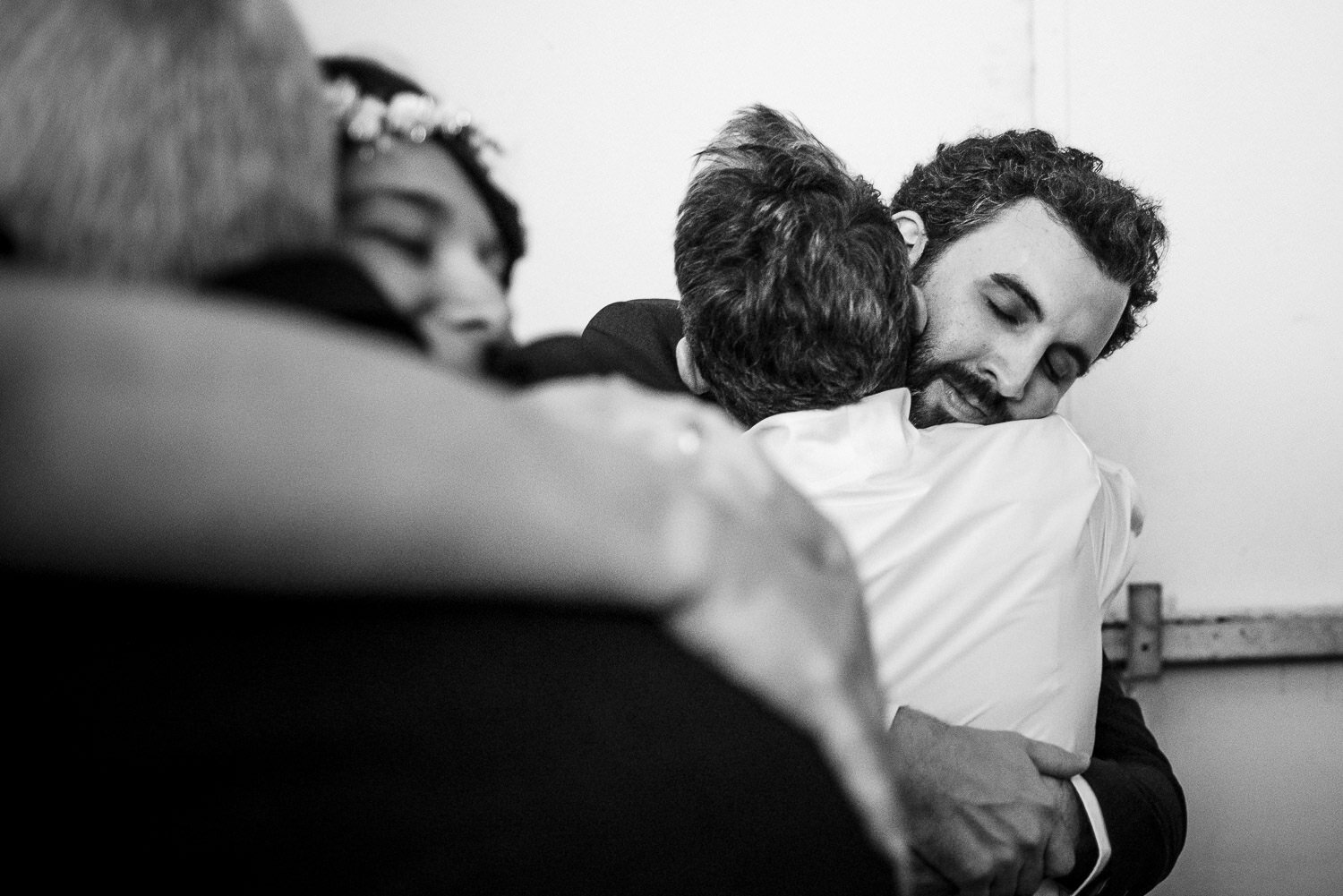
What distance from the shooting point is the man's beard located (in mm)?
1456

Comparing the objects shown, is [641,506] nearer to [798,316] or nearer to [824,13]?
[798,316]

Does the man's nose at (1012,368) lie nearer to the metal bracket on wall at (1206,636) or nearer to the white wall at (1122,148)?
the white wall at (1122,148)

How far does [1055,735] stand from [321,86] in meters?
0.91

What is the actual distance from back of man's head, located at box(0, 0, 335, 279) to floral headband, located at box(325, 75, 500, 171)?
0.15m

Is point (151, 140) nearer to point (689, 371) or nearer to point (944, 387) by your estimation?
point (689, 371)

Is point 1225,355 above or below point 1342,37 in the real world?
below

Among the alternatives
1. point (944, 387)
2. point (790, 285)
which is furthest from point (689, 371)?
point (944, 387)

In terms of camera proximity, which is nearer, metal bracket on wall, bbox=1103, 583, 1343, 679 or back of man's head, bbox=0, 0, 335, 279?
back of man's head, bbox=0, 0, 335, 279

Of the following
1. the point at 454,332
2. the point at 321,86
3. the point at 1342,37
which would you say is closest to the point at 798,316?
the point at 454,332

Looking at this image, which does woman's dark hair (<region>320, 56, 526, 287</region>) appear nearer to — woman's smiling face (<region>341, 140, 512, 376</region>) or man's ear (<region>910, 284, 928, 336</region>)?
woman's smiling face (<region>341, 140, 512, 376</region>)

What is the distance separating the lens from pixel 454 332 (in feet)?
2.10

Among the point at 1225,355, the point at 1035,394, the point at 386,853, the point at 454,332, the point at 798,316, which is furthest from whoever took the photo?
the point at 1225,355

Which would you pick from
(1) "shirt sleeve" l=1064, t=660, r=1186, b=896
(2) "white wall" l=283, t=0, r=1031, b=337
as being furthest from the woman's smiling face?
(2) "white wall" l=283, t=0, r=1031, b=337

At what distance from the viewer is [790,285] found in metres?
0.97
